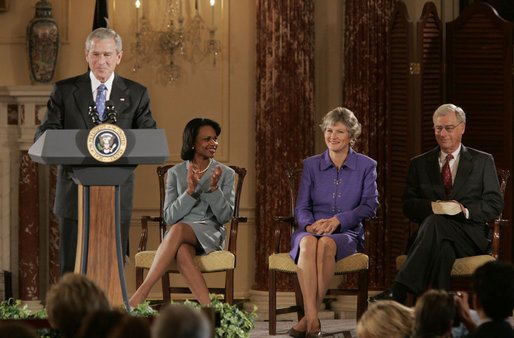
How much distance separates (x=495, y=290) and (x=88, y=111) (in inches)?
89.7

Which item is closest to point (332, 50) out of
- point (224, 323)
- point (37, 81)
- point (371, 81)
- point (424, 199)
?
point (371, 81)

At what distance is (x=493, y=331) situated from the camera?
2.72 metres

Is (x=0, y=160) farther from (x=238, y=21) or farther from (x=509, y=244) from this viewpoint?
(x=509, y=244)

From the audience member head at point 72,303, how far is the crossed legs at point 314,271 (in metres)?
2.62

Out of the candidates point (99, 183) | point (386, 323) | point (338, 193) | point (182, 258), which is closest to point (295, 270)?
point (338, 193)

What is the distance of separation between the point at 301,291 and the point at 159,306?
0.85m

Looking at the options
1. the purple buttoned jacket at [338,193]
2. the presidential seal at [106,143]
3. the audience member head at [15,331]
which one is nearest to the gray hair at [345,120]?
the purple buttoned jacket at [338,193]

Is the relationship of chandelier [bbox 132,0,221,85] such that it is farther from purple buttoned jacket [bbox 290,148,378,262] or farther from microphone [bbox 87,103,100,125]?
microphone [bbox 87,103,100,125]

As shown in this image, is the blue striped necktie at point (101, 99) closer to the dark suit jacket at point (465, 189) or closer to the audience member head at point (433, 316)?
the dark suit jacket at point (465, 189)

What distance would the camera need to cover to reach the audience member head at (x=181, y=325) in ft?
6.99

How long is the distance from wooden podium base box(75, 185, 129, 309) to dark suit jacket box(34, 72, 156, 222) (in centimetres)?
31

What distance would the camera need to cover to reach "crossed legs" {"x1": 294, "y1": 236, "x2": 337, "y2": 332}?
5266 mm

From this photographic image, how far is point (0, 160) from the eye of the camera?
20.6 ft

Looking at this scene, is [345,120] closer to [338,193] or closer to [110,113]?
[338,193]
